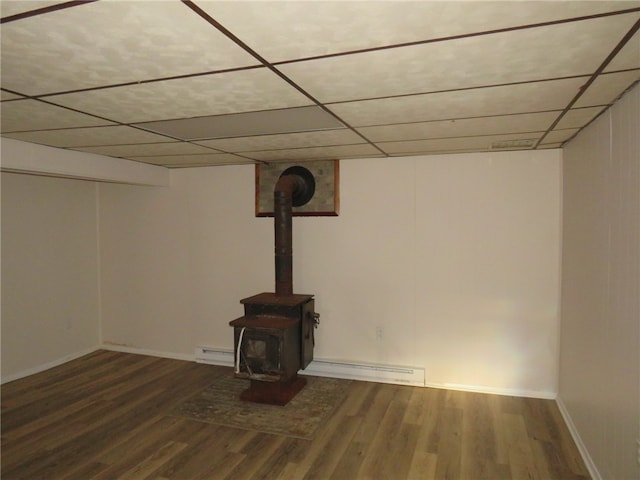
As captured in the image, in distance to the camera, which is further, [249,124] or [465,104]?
[249,124]

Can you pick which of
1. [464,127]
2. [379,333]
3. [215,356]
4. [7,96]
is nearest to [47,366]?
[215,356]

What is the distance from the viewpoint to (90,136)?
291cm

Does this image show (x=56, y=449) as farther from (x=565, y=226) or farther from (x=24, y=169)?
(x=565, y=226)

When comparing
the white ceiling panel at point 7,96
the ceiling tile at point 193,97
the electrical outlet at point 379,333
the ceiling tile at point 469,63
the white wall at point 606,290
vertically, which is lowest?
the electrical outlet at point 379,333

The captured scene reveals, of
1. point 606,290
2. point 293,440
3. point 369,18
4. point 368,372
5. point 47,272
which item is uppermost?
point 369,18

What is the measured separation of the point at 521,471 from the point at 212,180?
3913mm

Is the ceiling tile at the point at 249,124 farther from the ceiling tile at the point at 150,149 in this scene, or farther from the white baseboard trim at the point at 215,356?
the white baseboard trim at the point at 215,356

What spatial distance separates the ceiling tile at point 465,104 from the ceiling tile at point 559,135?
0.71 meters

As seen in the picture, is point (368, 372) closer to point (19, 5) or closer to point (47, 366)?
point (47, 366)

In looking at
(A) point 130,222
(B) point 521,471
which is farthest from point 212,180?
(B) point 521,471

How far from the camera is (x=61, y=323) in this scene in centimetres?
466

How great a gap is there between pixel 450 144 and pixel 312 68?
198 cm

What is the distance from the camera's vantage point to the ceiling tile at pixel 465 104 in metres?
1.91

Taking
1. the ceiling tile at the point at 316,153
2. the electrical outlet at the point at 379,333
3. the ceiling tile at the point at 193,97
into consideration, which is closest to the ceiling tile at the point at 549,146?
the ceiling tile at the point at 316,153
